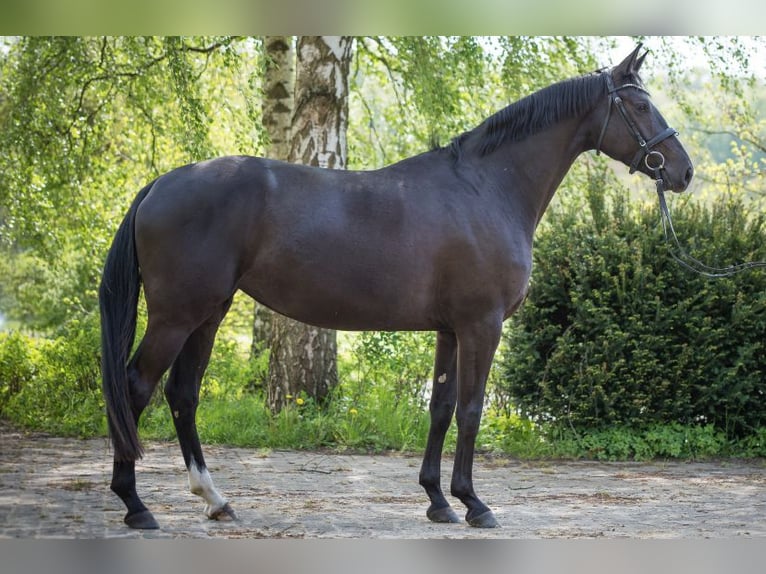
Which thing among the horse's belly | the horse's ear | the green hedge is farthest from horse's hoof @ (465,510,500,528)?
the green hedge

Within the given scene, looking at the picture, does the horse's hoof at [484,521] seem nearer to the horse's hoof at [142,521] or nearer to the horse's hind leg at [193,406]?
the horse's hind leg at [193,406]

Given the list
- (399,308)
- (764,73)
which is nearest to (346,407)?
(399,308)

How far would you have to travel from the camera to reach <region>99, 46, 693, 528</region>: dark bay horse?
415 centimetres

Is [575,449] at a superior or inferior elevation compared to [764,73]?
inferior

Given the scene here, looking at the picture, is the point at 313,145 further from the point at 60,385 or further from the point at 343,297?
the point at 60,385

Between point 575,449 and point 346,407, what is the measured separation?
1930 millimetres

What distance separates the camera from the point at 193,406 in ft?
14.6

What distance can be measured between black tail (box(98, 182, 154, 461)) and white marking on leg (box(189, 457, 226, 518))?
1.43 feet

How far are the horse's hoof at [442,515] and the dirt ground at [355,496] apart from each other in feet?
0.31

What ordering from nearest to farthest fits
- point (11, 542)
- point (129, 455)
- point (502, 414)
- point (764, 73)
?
point (11, 542) → point (129, 455) → point (502, 414) → point (764, 73)

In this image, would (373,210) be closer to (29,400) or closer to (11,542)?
(11,542)

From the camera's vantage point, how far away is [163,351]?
4109mm

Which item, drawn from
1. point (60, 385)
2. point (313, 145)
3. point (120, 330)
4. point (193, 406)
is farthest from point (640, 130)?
point (60, 385)

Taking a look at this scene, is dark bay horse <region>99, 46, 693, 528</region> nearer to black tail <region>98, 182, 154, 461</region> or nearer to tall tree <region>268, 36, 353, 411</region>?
black tail <region>98, 182, 154, 461</region>
